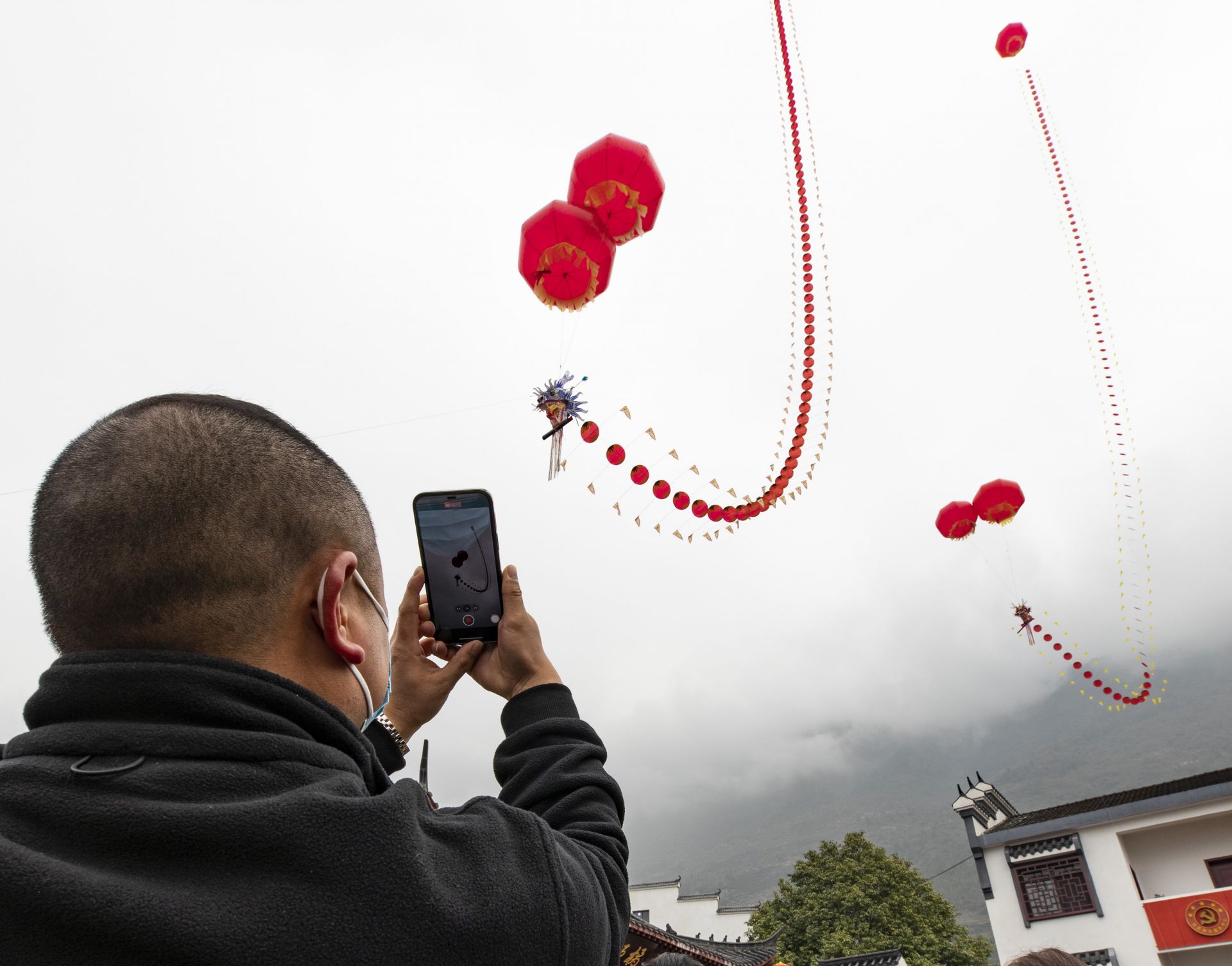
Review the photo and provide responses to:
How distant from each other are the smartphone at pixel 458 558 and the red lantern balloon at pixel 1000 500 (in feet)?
52.5

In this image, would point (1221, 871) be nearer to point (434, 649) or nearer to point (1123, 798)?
point (1123, 798)

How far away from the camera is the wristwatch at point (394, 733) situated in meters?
1.80

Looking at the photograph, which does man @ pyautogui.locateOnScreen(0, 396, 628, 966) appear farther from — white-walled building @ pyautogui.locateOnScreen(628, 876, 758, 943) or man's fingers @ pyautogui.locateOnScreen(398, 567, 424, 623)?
white-walled building @ pyautogui.locateOnScreen(628, 876, 758, 943)

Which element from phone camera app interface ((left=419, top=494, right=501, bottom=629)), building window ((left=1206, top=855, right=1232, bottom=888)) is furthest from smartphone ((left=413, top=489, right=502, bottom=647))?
building window ((left=1206, top=855, right=1232, bottom=888))

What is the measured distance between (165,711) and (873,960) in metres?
26.4

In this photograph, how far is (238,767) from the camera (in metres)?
1.04

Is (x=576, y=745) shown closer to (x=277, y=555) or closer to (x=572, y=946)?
(x=572, y=946)

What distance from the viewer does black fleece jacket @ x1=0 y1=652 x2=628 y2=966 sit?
2.96ft

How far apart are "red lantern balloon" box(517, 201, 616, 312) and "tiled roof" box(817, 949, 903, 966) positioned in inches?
838

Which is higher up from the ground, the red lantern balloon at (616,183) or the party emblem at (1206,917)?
the red lantern balloon at (616,183)

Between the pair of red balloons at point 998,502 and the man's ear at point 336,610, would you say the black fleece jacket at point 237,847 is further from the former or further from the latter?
the pair of red balloons at point 998,502

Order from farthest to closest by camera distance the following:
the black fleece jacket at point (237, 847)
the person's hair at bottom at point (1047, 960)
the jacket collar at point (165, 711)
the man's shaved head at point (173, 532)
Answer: the person's hair at bottom at point (1047, 960) < the man's shaved head at point (173, 532) < the jacket collar at point (165, 711) < the black fleece jacket at point (237, 847)

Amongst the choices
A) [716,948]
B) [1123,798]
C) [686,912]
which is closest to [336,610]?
[1123,798]

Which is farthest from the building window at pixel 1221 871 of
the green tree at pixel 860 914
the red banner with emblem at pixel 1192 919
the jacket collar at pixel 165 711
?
the jacket collar at pixel 165 711
